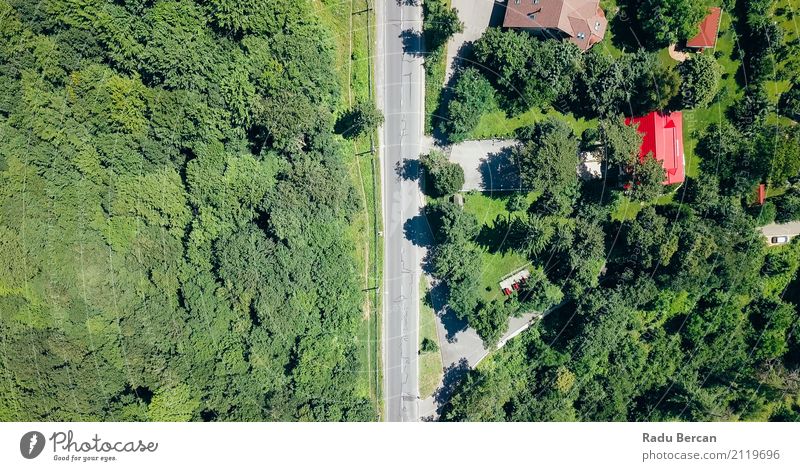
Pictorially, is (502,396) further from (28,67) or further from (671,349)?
(28,67)

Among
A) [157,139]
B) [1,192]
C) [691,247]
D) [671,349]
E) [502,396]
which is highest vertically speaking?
[157,139]

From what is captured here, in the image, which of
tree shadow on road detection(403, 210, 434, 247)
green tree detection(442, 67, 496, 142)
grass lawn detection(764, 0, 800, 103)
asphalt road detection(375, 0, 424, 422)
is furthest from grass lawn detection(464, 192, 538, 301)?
grass lawn detection(764, 0, 800, 103)

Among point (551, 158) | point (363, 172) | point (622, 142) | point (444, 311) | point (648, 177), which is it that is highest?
point (622, 142)

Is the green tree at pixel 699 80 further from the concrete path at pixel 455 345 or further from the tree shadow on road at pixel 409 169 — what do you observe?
the tree shadow on road at pixel 409 169

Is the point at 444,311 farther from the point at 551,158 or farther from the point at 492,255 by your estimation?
the point at 551,158

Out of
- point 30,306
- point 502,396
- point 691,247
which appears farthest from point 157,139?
point 691,247

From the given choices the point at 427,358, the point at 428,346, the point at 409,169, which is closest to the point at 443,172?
the point at 409,169
